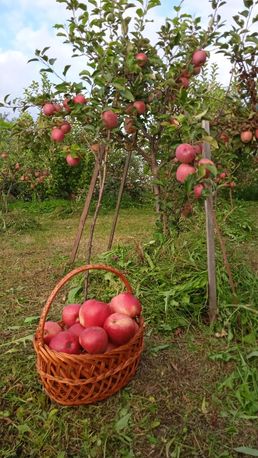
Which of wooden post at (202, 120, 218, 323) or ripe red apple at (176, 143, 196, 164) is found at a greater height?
ripe red apple at (176, 143, 196, 164)

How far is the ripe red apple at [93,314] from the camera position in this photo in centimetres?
182

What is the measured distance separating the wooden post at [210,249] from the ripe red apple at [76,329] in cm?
83

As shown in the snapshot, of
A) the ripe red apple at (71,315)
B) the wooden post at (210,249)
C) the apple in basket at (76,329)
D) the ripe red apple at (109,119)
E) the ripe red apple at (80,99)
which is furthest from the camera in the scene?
the ripe red apple at (80,99)

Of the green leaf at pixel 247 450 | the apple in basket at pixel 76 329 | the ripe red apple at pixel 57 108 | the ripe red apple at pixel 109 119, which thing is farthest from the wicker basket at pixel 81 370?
the ripe red apple at pixel 57 108

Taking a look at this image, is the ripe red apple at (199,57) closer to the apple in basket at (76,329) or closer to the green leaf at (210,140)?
the green leaf at (210,140)

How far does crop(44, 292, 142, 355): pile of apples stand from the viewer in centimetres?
169

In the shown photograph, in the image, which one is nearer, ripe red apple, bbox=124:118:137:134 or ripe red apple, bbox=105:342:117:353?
ripe red apple, bbox=105:342:117:353

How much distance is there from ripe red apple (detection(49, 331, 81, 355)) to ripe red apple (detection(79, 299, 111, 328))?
0.09 meters

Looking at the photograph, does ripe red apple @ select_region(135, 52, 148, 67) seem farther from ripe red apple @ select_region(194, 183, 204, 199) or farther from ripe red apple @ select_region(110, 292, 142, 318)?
ripe red apple @ select_region(110, 292, 142, 318)

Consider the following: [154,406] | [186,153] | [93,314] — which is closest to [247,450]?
[154,406]

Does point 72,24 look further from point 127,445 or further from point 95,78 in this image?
point 127,445

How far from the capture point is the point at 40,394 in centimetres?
188

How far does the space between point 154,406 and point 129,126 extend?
6.58 ft

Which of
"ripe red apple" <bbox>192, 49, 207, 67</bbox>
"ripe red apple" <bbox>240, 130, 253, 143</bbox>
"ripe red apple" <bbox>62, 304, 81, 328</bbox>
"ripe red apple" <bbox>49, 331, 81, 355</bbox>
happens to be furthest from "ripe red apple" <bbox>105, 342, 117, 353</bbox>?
"ripe red apple" <bbox>192, 49, 207, 67</bbox>
